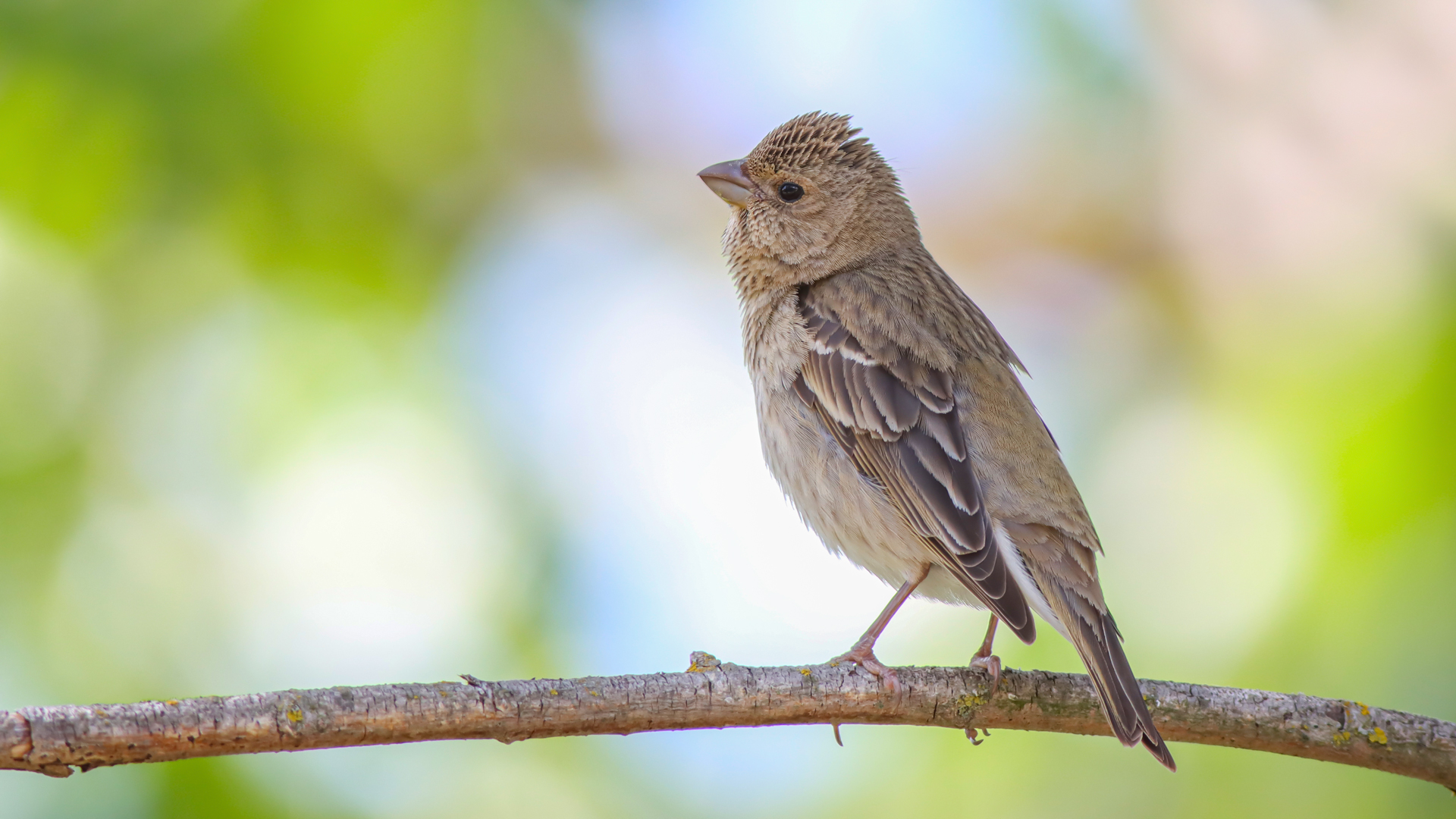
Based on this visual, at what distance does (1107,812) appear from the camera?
17.3 ft

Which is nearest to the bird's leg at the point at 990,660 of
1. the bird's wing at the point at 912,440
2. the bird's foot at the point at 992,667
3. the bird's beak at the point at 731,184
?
the bird's foot at the point at 992,667

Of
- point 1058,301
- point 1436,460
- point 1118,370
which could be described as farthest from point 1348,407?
point 1058,301

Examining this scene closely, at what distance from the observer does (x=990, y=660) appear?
162 inches

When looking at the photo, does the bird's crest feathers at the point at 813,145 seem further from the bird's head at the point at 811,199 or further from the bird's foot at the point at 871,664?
the bird's foot at the point at 871,664

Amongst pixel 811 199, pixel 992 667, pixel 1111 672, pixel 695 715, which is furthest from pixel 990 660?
pixel 811 199

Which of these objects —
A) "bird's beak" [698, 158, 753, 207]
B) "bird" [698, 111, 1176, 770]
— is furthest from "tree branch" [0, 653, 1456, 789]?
"bird's beak" [698, 158, 753, 207]

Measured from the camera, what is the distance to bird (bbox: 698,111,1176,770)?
4387 mm

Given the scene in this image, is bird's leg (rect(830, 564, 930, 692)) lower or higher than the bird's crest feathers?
lower

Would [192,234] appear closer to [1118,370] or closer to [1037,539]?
[1037,539]

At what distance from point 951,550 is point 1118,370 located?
2447 mm

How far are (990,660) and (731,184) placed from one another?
9.40 feet

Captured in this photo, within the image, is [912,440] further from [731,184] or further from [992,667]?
[731,184]

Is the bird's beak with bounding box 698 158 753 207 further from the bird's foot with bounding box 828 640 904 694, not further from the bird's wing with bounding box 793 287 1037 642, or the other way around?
the bird's foot with bounding box 828 640 904 694

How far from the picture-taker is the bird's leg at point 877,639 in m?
3.91
